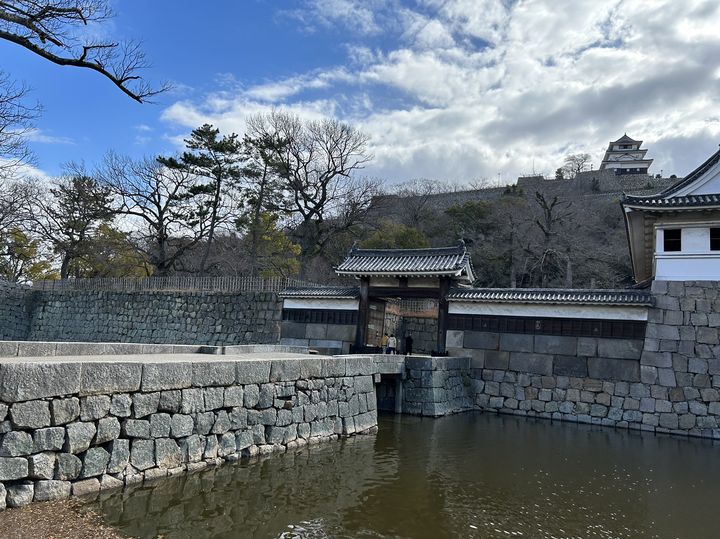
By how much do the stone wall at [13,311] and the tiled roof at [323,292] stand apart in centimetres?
1750

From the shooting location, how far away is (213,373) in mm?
7504

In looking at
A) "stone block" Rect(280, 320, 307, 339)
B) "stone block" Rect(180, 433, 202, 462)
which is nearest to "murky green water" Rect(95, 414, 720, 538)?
"stone block" Rect(180, 433, 202, 462)

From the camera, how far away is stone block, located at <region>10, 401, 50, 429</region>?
5082 millimetres

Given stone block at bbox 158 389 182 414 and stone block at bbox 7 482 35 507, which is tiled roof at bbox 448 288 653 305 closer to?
stone block at bbox 158 389 182 414

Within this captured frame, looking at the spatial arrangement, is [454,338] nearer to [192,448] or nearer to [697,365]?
[697,365]

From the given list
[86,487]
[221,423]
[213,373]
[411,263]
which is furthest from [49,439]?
[411,263]

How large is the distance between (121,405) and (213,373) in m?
1.52

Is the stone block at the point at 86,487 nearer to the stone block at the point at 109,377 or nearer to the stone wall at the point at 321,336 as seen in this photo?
the stone block at the point at 109,377

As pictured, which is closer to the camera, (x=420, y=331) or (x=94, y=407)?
(x=94, y=407)

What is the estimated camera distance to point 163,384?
6.72 metres

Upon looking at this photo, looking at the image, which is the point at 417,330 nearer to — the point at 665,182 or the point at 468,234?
the point at 468,234

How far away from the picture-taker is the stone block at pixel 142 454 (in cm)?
632

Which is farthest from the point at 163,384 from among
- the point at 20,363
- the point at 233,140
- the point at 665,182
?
the point at 665,182

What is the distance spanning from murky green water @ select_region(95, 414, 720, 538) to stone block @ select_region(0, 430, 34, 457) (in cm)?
101
